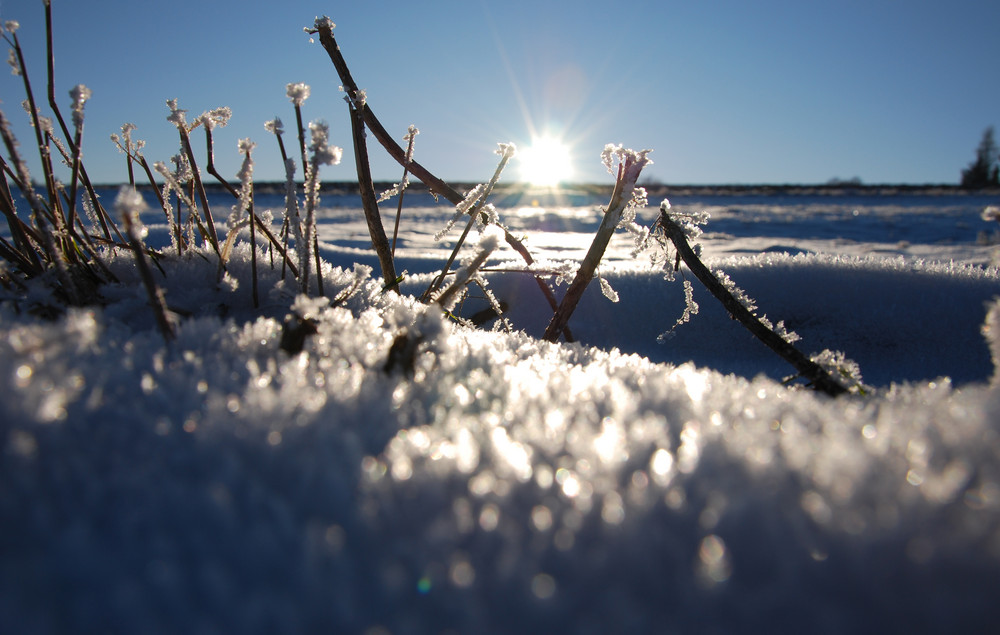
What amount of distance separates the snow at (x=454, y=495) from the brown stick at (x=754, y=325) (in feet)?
0.37

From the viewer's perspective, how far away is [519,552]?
0.23m

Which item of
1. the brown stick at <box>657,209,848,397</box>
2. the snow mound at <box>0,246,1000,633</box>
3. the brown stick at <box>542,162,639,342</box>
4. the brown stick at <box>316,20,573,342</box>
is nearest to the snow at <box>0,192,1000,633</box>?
the snow mound at <box>0,246,1000,633</box>

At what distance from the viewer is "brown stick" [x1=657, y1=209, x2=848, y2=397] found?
1.84 feet

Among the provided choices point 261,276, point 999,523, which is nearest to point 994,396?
point 999,523

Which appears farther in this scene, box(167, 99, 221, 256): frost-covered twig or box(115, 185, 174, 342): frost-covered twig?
box(167, 99, 221, 256): frost-covered twig

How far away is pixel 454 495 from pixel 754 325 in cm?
54

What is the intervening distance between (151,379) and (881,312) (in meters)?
1.41

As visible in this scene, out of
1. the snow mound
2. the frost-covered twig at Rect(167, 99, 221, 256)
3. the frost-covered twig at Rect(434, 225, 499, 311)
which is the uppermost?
the frost-covered twig at Rect(167, 99, 221, 256)

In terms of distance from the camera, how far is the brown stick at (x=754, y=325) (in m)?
0.56

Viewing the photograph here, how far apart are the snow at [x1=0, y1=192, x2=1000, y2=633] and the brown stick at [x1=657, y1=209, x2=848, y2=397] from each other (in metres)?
0.11

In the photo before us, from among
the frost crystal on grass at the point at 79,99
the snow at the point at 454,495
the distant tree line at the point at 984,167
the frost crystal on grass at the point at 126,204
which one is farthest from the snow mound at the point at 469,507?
the distant tree line at the point at 984,167

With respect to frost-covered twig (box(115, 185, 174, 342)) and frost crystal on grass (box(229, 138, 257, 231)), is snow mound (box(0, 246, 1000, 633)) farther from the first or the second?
frost crystal on grass (box(229, 138, 257, 231))

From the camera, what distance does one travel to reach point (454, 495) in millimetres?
268

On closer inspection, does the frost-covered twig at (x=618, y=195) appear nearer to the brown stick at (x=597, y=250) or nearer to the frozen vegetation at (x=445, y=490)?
the brown stick at (x=597, y=250)
